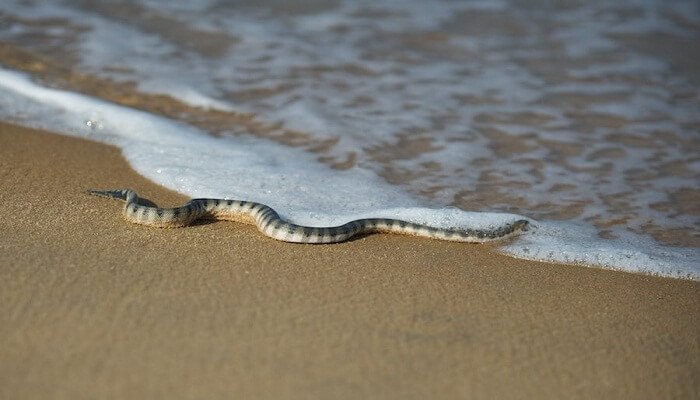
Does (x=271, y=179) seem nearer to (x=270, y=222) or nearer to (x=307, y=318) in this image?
(x=270, y=222)

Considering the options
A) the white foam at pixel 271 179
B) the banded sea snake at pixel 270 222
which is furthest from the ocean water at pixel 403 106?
the banded sea snake at pixel 270 222

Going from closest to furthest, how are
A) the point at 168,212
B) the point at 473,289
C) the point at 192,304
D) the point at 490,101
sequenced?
the point at 192,304 → the point at 473,289 → the point at 168,212 → the point at 490,101

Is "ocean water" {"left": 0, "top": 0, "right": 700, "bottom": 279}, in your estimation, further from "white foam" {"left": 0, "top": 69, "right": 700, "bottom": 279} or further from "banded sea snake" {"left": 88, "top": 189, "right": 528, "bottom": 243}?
"banded sea snake" {"left": 88, "top": 189, "right": 528, "bottom": 243}

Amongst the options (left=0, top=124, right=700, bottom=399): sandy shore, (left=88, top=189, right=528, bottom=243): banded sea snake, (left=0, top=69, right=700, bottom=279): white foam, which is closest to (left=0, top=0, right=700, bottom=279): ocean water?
(left=0, top=69, right=700, bottom=279): white foam

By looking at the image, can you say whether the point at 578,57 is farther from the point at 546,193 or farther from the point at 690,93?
the point at 546,193

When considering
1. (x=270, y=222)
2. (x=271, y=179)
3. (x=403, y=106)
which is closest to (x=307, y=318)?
(x=270, y=222)

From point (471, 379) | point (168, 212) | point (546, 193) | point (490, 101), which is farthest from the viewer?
point (490, 101)

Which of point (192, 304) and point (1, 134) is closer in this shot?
point (192, 304)

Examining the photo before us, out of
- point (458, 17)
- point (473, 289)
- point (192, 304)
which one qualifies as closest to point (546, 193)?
point (473, 289)
